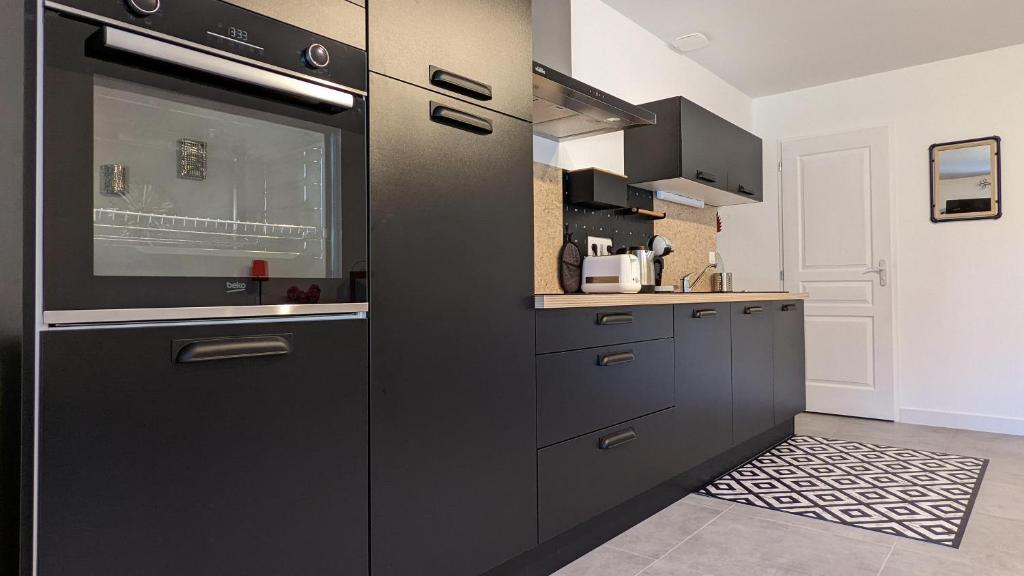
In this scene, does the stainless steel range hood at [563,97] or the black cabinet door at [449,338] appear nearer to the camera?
the black cabinet door at [449,338]

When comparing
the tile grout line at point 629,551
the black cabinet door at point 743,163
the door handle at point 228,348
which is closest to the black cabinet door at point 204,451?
the door handle at point 228,348

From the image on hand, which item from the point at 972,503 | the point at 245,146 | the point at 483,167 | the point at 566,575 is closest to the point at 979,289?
the point at 972,503

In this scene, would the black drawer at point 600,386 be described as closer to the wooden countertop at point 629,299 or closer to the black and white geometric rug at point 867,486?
the wooden countertop at point 629,299

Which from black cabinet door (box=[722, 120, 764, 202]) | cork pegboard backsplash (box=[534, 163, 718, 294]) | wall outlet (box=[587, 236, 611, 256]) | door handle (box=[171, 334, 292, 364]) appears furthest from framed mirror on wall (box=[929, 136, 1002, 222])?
door handle (box=[171, 334, 292, 364])

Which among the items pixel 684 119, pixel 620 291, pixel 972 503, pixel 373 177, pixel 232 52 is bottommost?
pixel 972 503

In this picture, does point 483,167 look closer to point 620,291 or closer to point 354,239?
point 354,239

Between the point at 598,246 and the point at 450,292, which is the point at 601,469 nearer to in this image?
the point at 450,292

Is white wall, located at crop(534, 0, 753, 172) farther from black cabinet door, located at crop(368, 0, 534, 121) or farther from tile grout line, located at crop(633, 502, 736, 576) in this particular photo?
tile grout line, located at crop(633, 502, 736, 576)

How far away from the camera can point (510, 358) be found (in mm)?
1869

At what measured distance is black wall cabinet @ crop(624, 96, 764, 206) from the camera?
335 cm

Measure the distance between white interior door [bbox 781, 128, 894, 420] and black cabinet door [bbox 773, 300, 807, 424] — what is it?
0.93 metres

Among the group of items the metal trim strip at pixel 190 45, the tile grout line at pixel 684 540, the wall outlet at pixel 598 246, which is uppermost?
the metal trim strip at pixel 190 45

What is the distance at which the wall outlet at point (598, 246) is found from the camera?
3.10 m

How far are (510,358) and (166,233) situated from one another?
3.26ft
